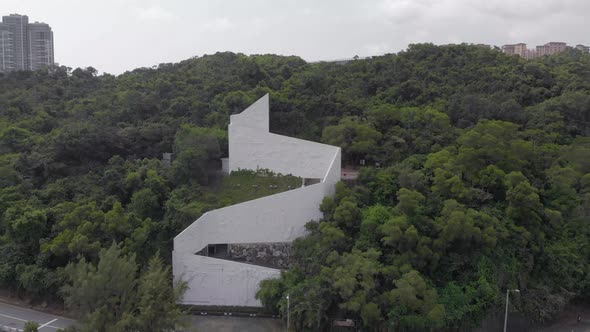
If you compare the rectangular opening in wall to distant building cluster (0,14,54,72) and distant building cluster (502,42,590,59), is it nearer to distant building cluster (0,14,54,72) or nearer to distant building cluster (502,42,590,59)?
distant building cluster (0,14,54,72)

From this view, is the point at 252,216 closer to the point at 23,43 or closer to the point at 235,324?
the point at 235,324

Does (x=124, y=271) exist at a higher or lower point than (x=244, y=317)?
higher

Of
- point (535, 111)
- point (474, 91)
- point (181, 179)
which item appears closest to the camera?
point (181, 179)

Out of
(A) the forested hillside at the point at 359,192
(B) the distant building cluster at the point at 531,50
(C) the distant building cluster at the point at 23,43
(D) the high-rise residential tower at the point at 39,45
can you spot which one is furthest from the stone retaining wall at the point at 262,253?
(B) the distant building cluster at the point at 531,50

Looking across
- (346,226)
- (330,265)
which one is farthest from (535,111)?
(330,265)

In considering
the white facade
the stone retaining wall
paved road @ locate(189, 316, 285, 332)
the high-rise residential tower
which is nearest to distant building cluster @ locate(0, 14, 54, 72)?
the high-rise residential tower

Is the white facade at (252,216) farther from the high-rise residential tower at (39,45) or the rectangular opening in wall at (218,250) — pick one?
the high-rise residential tower at (39,45)

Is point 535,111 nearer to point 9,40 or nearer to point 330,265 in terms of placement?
point 330,265
